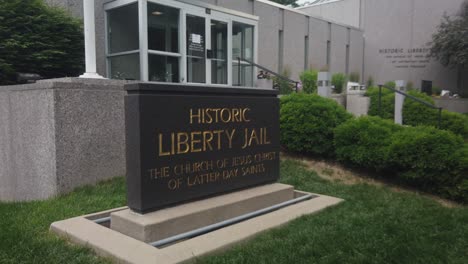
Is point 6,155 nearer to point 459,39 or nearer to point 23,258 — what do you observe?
point 23,258

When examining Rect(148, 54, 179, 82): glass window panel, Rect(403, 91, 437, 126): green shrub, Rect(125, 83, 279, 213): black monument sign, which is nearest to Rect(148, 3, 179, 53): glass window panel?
Rect(148, 54, 179, 82): glass window panel

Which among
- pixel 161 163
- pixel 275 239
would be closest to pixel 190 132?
pixel 161 163

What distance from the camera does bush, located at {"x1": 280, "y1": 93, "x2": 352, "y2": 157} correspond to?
736 centimetres

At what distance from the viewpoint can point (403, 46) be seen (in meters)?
23.4

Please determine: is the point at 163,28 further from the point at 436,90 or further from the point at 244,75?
the point at 436,90

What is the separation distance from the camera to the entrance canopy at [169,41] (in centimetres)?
1030

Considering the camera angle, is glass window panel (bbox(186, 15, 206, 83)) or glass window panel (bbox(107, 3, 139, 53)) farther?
glass window panel (bbox(186, 15, 206, 83))

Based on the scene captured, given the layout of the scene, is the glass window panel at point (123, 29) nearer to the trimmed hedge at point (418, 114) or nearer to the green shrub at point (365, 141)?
the green shrub at point (365, 141)

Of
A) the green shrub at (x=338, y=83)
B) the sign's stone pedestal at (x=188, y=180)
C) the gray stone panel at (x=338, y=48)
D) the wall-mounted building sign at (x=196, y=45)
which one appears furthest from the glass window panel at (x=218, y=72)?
the gray stone panel at (x=338, y=48)

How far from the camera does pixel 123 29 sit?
1084 centimetres

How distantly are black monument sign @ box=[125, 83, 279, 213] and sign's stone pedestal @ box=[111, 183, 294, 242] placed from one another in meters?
0.10

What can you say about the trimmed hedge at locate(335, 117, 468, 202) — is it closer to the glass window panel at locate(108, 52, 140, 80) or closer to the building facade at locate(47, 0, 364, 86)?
the building facade at locate(47, 0, 364, 86)

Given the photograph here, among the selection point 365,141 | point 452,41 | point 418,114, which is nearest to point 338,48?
point 452,41

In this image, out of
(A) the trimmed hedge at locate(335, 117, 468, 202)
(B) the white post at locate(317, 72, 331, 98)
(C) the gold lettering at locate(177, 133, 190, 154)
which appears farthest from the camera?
(B) the white post at locate(317, 72, 331, 98)
